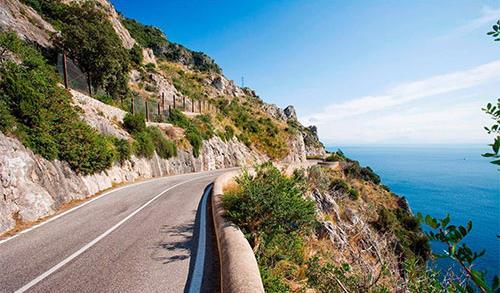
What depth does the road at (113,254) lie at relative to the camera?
4223 mm

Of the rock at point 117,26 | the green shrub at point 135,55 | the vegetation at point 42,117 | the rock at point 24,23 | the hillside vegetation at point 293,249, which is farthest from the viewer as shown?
the rock at point 117,26

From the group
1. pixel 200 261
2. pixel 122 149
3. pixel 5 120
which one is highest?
pixel 5 120

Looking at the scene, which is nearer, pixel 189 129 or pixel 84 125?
pixel 84 125

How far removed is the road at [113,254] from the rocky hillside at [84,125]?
76.3 inches

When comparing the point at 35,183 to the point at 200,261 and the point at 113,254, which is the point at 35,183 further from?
the point at 200,261

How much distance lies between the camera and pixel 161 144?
68.9 ft

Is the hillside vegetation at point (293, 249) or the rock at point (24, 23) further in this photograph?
the rock at point (24, 23)

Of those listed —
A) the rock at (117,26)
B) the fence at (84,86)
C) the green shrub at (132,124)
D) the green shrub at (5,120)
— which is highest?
the rock at (117,26)

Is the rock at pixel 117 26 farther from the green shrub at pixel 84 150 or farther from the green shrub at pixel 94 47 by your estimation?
the green shrub at pixel 84 150

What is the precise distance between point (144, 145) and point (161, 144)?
8.12ft

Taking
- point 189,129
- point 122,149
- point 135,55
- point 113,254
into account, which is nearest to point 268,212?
point 113,254

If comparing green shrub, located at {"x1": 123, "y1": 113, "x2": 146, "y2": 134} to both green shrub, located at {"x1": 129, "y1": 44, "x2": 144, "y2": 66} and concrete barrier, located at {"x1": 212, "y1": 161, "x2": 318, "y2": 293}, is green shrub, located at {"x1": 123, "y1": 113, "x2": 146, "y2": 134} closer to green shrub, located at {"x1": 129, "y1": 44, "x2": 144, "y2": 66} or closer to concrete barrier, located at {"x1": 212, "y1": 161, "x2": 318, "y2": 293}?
concrete barrier, located at {"x1": 212, "y1": 161, "x2": 318, "y2": 293}

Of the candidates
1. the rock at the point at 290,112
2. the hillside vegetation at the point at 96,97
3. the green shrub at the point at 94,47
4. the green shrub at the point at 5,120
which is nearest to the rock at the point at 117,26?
the hillside vegetation at the point at 96,97

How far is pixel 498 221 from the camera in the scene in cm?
4741
